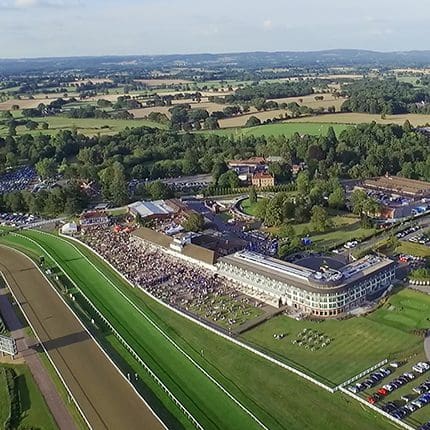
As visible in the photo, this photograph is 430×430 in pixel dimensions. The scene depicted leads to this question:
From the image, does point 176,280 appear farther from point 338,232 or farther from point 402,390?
point 402,390

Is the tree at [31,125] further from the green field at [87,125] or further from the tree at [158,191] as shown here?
the tree at [158,191]

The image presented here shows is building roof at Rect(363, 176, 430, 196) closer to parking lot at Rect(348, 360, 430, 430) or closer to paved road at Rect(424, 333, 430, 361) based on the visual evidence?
paved road at Rect(424, 333, 430, 361)

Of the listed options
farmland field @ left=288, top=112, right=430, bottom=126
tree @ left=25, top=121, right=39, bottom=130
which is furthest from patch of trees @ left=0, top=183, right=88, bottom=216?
farmland field @ left=288, top=112, right=430, bottom=126

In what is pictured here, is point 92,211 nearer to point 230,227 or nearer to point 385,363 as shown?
point 230,227

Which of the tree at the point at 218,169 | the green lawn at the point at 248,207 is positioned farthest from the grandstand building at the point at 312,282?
the tree at the point at 218,169

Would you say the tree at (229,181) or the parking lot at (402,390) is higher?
the tree at (229,181)

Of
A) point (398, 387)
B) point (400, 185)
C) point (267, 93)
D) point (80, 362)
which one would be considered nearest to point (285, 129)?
A: point (400, 185)
